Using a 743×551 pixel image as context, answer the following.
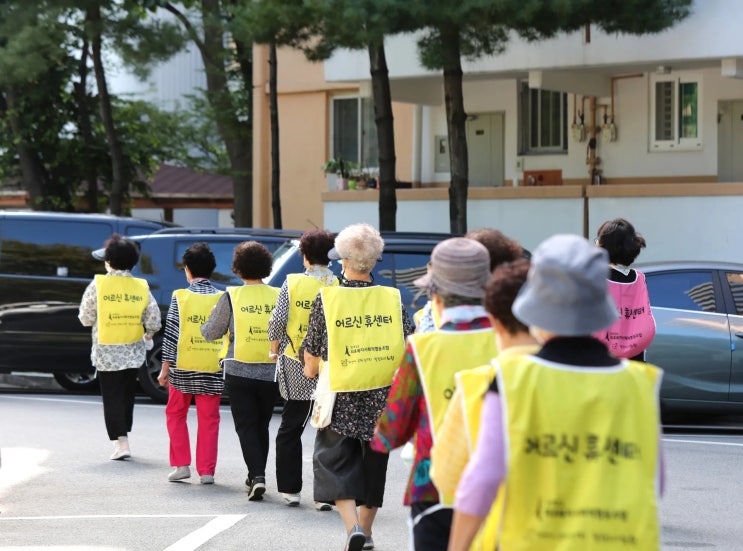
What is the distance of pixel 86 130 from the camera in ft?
107

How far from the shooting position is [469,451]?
403 centimetres

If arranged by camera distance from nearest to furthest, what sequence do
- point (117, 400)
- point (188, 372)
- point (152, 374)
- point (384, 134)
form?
1. point (188, 372)
2. point (117, 400)
3. point (152, 374)
4. point (384, 134)

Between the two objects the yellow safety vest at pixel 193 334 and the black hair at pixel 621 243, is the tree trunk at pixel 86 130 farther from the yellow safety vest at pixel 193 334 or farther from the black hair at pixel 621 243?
the black hair at pixel 621 243

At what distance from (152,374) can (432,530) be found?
999 centimetres

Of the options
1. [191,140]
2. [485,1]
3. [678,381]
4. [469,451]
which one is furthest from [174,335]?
[191,140]

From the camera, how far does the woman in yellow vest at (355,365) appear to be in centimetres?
709

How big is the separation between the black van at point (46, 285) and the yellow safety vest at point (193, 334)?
561cm

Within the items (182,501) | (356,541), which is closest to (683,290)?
(182,501)

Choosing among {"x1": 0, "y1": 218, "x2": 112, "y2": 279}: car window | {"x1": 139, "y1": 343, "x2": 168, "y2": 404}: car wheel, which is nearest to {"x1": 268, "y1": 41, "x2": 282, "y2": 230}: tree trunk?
{"x1": 0, "y1": 218, "x2": 112, "y2": 279}: car window

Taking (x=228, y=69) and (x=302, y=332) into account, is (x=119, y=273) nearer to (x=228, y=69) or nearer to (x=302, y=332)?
(x=302, y=332)

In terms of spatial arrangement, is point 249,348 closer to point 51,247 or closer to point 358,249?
point 358,249

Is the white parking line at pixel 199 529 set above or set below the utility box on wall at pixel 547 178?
below

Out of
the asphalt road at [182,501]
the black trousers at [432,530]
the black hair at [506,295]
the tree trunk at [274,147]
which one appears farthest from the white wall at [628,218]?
the black hair at [506,295]

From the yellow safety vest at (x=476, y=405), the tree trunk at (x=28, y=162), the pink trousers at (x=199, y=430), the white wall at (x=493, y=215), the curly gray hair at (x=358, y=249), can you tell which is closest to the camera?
the yellow safety vest at (x=476, y=405)
